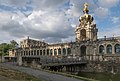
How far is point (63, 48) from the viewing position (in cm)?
9394

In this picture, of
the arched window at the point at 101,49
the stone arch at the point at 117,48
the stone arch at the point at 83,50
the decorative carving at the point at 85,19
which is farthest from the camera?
the decorative carving at the point at 85,19

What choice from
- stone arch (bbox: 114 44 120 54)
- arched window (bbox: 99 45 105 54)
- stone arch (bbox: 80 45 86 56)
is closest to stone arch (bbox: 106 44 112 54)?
arched window (bbox: 99 45 105 54)

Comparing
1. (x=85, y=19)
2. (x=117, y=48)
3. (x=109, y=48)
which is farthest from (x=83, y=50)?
(x=117, y=48)

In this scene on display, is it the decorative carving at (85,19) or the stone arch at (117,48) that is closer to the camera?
the stone arch at (117,48)

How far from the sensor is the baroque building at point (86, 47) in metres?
74.9

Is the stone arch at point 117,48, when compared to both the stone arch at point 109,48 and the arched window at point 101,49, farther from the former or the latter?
the arched window at point 101,49

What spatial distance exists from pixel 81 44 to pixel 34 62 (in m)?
39.6

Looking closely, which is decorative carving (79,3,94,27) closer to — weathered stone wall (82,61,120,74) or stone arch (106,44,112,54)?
stone arch (106,44,112,54)

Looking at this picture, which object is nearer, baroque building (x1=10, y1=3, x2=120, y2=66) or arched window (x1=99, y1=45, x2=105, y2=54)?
baroque building (x1=10, y1=3, x2=120, y2=66)

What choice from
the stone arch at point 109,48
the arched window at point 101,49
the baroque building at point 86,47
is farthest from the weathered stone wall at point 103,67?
the arched window at point 101,49

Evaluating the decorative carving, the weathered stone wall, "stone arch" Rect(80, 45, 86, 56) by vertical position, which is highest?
the decorative carving

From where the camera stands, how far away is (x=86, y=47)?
82.5m

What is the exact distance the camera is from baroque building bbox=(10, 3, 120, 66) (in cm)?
7488

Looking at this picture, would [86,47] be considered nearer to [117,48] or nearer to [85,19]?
[117,48]
